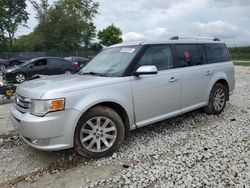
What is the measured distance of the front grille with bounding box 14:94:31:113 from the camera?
340 cm

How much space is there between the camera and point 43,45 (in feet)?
133

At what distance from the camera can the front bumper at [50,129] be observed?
10.4ft

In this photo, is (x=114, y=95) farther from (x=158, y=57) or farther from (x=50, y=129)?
(x=158, y=57)

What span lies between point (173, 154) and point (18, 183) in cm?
217

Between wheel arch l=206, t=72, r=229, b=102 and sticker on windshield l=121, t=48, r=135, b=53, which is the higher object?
sticker on windshield l=121, t=48, r=135, b=53

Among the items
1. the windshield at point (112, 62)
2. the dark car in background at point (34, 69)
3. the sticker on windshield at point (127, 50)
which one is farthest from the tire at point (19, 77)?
the sticker on windshield at point (127, 50)

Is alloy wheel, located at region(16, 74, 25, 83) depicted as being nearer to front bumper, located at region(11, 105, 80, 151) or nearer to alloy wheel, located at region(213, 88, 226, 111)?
front bumper, located at region(11, 105, 80, 151)

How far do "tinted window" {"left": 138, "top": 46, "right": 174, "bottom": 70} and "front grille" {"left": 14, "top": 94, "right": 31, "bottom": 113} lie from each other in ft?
6.01

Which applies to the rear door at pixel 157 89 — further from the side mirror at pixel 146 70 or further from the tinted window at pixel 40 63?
the tinted window at pixel 40 63

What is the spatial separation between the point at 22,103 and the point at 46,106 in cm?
57

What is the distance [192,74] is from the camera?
4.81 m

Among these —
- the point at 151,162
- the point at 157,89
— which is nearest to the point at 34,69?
the point at 157,89

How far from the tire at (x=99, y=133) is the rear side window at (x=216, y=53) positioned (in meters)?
2.81

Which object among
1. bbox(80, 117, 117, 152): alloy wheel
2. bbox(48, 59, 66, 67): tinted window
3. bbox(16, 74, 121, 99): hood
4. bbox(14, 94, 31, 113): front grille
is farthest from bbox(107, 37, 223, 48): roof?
bbox(48, 59, 66, 67): tinted window
